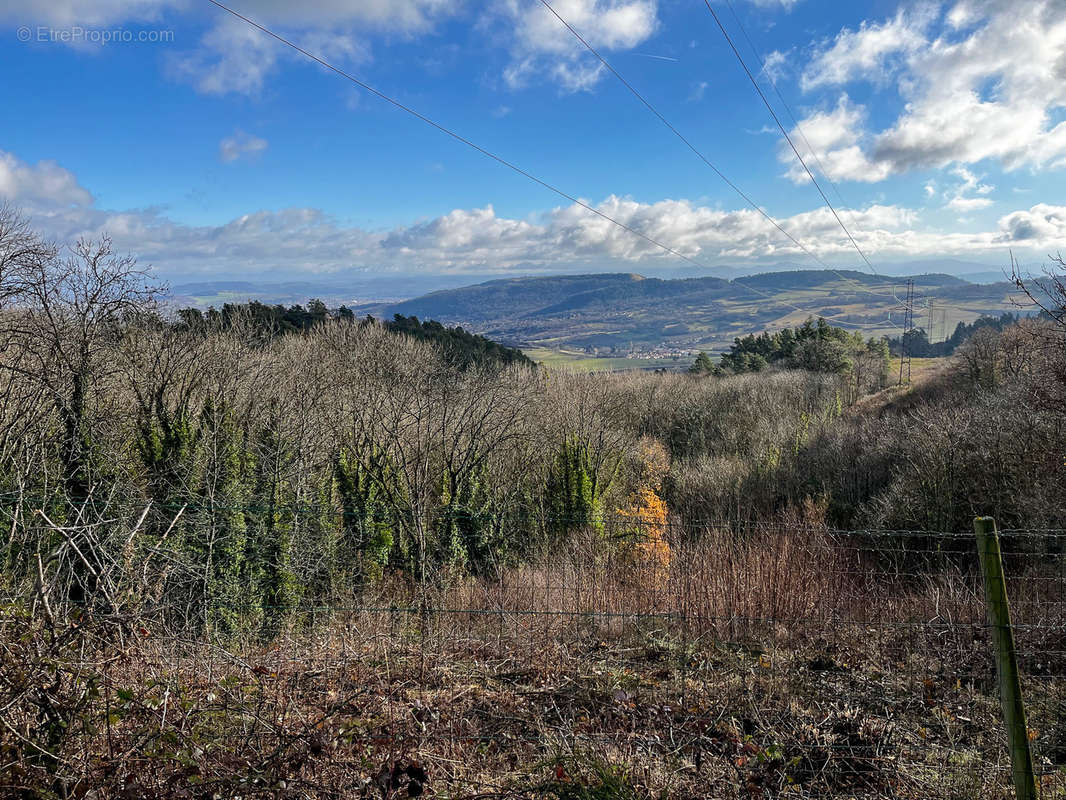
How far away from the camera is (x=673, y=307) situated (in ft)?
529

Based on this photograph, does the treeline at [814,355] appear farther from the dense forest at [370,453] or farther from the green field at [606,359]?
the green field at [606,359]

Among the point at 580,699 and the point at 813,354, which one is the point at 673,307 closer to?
the point at 813,354

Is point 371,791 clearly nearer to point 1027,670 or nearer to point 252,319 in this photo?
point 1027,670

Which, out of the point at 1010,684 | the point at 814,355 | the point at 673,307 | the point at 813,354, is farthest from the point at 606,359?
the point at 1010,684

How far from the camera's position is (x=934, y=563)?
21.2 metres

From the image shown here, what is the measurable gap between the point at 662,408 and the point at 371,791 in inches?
1918

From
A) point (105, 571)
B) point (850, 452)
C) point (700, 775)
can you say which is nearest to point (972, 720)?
point (700, 775)

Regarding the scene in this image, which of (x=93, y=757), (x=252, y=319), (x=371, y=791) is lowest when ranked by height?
(x=371, y=791)

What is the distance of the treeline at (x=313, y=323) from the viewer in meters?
35.2

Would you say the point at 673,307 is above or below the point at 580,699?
above

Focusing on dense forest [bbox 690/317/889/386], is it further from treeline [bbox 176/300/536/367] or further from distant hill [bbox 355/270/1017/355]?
distant hill [bbox 355/270/1017/355]

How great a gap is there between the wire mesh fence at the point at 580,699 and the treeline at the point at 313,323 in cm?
2782

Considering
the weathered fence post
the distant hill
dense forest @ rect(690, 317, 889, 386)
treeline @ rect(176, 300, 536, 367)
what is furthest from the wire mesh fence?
the distant hill

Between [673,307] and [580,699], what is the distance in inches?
6391
